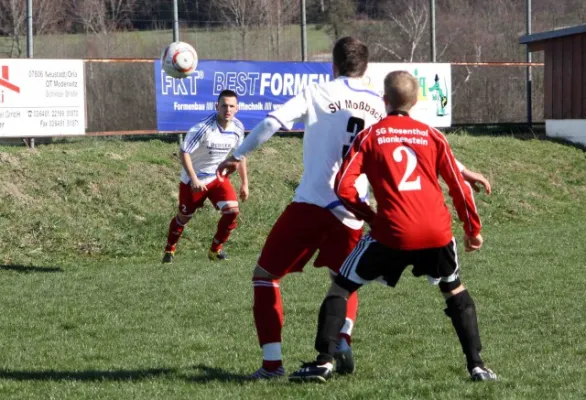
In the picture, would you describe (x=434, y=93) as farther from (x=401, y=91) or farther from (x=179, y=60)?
(x=401, y=91)

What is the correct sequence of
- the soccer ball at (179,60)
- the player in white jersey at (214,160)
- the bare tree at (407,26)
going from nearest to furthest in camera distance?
the player in white jersey at (214,160), the soccer ball at (179,60), the bare tree at (407,26)

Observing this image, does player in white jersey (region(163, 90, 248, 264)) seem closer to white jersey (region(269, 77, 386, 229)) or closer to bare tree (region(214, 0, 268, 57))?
white jersey (region(269, 77, 386, 229))

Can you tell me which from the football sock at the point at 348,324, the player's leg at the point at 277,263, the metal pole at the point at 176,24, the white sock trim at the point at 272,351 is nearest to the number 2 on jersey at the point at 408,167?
the player's leg at the point at 277,263

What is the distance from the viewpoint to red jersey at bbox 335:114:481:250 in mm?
5582

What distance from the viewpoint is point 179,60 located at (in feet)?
→ 46.5

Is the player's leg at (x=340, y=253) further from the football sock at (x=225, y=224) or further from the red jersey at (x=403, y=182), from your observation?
the football sock at (x=225, y=224)

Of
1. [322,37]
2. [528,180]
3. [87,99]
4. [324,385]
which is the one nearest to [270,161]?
[87,99]

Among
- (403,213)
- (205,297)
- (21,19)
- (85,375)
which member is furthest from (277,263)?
(21,19)

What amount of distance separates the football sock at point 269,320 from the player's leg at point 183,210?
6.66m

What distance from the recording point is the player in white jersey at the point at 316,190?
604cm

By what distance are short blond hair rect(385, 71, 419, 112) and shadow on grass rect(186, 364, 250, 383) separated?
1.96 meters

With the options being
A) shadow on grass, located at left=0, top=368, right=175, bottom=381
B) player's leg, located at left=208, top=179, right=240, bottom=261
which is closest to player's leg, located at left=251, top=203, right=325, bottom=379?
shadow on grass, located at left=0, top=368, right=175, bottom=381

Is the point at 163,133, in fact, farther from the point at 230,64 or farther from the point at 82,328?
the point at 82,328

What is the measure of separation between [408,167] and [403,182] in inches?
3.7
